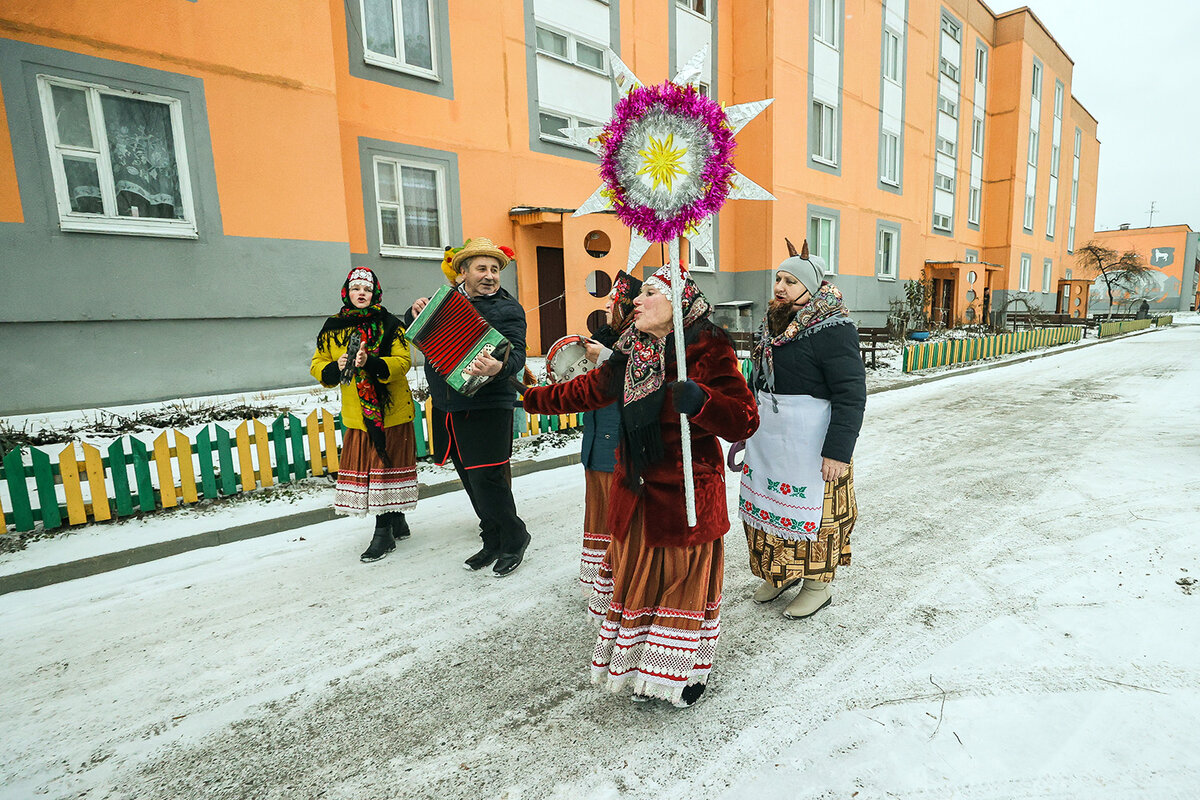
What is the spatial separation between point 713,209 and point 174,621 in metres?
3.53

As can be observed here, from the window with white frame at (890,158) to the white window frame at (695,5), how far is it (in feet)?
27.0

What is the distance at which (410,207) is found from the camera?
10586 millimetres

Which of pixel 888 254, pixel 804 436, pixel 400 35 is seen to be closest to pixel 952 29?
pixel 888 254

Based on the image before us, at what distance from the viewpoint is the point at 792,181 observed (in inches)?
653

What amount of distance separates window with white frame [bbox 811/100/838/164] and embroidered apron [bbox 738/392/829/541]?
55.7 ft

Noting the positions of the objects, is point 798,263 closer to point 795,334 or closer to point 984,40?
point 795,334

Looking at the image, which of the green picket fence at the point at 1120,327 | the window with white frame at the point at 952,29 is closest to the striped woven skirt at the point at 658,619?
the green picket fence at the point at 1120,327

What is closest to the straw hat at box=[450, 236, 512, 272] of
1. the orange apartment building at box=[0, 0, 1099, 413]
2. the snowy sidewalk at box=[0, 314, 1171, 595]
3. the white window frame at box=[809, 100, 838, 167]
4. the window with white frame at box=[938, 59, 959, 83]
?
the orange apartment building at box=[0, 0, 1099, 413]

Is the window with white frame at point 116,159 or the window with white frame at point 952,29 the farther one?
the window with white frame at point 952,29

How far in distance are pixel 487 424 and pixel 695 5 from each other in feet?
53.1

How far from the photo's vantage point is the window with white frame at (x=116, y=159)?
7004 mm

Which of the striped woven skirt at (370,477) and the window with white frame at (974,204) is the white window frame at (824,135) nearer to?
the window with white frame at (974,204)

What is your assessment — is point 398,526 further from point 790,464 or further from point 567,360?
point 790,464

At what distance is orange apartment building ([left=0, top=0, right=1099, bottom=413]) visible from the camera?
6.97 meters
